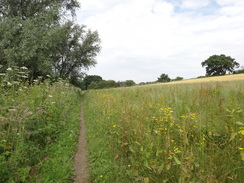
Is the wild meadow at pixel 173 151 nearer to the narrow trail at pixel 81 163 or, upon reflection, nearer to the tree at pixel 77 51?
the narrow trail at pixel 81 163

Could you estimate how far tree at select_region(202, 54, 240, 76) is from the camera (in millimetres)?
58256

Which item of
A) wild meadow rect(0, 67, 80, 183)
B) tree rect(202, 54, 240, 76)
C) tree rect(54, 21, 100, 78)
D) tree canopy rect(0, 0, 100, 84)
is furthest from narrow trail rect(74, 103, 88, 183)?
tree rect(202, 54, 240, 76)

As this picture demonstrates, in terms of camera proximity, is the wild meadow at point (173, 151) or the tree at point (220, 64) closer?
the wild meadow at point (173, 151)

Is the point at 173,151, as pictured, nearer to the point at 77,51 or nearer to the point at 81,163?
the point at 81,163

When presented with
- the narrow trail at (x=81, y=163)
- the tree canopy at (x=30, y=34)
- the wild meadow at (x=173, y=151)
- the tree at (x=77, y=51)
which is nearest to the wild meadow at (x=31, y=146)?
the narrow trail at (x=81, y=163)

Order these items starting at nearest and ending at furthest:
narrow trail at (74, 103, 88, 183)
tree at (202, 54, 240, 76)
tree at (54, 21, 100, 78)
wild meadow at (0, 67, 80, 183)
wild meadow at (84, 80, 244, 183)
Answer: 1. wild meadow at (84, 80, 244, 183)
2. wild meadow at (0, 67, 80, 183)
3. narrow trail at (74, 103, 88, 183)
4. tree at (54, 21, 100, 78)
5. tree at (202, 54, 240, 76)

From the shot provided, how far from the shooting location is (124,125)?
4.36 metres

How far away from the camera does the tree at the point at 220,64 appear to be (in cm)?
5826

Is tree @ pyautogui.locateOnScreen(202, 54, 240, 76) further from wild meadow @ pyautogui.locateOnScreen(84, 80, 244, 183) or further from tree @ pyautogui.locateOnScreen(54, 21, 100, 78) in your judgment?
wild meadow @ pyautogui.locateOnScreen(84, 80, 244, 183)

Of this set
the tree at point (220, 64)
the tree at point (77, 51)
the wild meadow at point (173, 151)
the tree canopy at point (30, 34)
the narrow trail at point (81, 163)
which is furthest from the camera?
the tree at point (220, 64)

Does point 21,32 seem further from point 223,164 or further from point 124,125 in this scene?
point 223,164

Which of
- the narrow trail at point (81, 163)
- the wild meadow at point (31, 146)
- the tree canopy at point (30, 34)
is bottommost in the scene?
the narrow trail at point (81, 163)

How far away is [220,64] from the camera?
59.0 metres

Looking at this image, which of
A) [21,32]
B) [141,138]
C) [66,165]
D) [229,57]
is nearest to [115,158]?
[141,138]
